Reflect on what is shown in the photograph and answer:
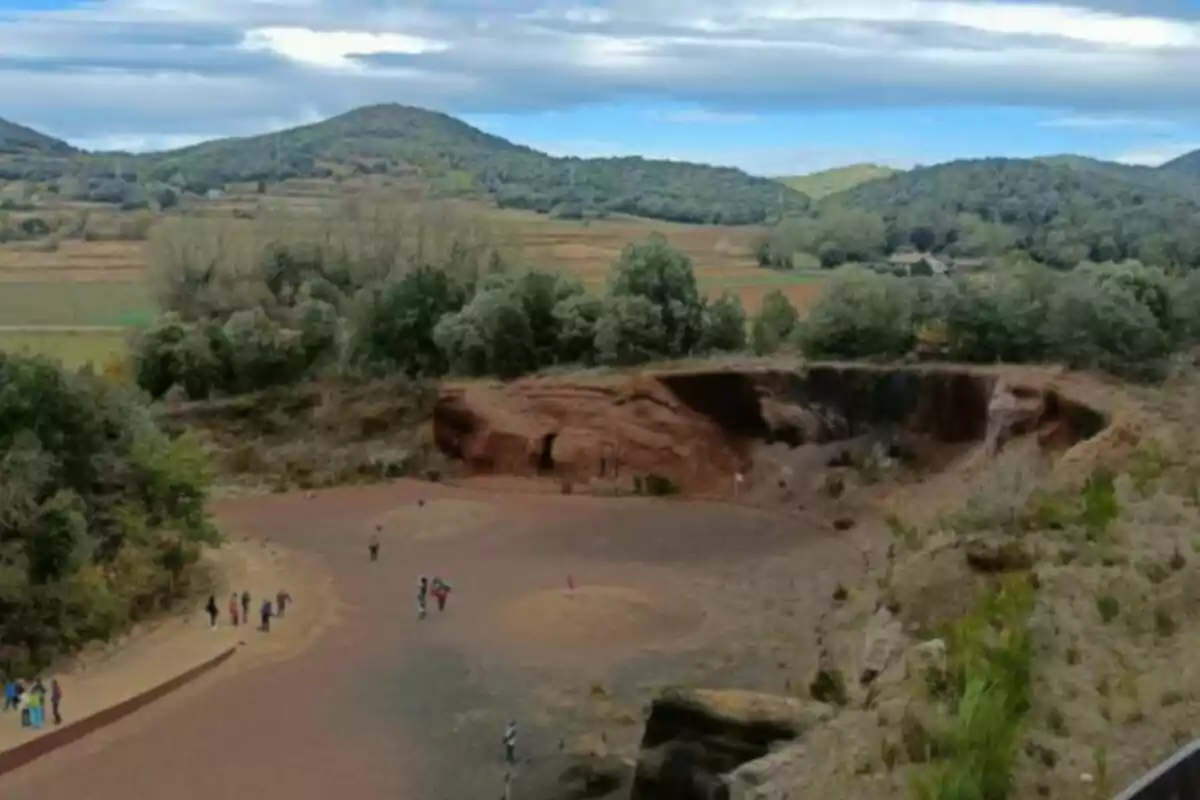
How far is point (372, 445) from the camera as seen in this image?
38281 millimetres

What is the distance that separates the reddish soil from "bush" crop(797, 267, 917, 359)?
691 cm

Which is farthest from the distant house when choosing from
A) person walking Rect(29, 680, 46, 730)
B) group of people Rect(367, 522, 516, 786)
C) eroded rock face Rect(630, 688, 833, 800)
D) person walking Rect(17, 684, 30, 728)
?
eroded rock face Rect(630, 688, 833, 800)

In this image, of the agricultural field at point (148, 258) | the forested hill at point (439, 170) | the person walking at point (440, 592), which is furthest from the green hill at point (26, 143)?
the person walking at point (440, 592)

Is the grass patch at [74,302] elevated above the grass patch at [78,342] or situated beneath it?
elevated above

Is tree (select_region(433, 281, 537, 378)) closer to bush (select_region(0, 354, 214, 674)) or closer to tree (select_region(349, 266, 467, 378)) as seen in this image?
tree (select_region(349, 266, 467, 378))

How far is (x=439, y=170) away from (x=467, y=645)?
119293 mm

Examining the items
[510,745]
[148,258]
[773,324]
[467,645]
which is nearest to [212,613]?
[467,645]

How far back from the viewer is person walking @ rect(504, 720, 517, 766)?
18.2 metres

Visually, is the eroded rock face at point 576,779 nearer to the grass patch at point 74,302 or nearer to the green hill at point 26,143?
the grass patch at point 74,302

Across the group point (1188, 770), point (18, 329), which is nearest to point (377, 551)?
point (1188, 770)

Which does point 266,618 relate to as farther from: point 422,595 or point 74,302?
point 74,302

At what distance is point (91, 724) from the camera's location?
65.0ft

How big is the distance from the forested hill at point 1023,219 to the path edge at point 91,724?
40.8m

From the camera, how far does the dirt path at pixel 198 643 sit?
821 inches
